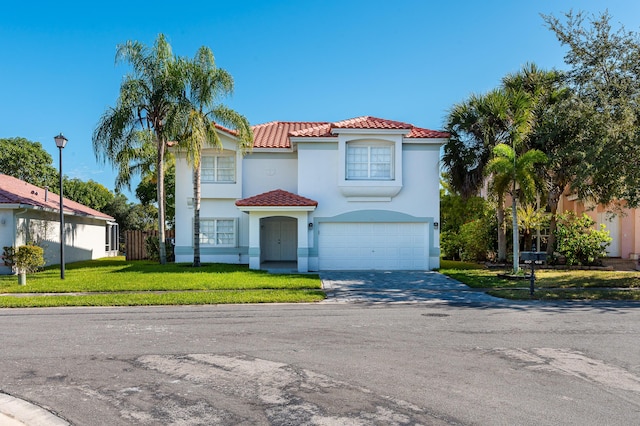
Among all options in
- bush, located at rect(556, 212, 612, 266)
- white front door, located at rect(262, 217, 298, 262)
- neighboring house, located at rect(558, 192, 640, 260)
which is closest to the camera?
bush, located at rect(556, 212, 612, 266)

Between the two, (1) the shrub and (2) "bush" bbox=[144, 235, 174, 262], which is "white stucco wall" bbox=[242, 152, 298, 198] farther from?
(1) the shrub

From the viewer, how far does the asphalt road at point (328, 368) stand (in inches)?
193

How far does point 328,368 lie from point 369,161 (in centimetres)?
1484

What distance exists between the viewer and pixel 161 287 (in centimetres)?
1462

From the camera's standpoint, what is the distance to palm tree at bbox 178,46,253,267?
19.0m

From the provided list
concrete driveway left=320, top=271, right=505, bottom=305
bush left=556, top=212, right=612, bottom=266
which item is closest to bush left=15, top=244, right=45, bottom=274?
concrete driveway left=320, top=271, right=505, bottom=305

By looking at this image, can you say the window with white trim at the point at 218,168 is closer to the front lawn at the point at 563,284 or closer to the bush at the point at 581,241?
the front lawn at the point at 563,284

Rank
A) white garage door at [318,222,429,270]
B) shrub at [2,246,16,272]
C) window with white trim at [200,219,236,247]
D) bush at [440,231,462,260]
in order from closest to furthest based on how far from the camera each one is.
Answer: shrub at [2,246,16,272] < white garage door at [318,222,429,270] < window with white trim at [200,219,236,247] < bush at [440,231,462,260]

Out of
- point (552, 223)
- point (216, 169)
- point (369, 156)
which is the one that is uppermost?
point (369, 156)

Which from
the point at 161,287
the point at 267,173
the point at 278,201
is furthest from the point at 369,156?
the point at 161,287

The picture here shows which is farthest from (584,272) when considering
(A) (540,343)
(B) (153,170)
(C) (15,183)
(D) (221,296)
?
(C) (15,183)

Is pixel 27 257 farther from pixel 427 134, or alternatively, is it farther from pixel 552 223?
pixel 552 223

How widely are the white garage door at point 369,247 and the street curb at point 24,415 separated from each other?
51.4 ft

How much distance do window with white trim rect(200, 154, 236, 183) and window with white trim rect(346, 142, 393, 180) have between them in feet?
19.1
